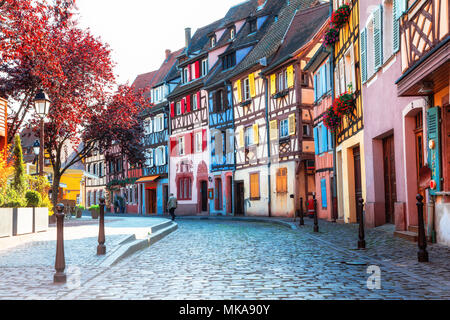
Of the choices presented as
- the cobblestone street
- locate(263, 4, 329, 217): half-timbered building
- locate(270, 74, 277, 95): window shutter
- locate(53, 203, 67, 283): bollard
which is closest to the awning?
locate(263, 4, 329, 217): half-timbered building

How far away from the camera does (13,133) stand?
22.6 m

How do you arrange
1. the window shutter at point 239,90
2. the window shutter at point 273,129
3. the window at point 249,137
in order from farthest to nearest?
the window shutter at point 239,90 → the window at point 249,137 → the window shutter at point 273,129

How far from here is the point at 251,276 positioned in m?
7.81

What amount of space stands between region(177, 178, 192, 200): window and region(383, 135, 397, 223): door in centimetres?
2740

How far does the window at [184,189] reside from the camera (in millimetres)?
43750

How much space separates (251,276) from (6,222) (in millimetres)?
9461

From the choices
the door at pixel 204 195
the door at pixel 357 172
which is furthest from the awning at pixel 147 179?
the door at pixel 357 172

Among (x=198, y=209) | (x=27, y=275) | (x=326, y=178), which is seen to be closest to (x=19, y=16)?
(x=27, y=275)

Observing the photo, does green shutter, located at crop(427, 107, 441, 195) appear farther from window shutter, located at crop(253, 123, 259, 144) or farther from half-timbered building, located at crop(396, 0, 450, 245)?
window shutter, located at crop(253, 123, 259, 144)

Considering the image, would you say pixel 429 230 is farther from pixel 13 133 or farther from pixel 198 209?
pixel 198 209

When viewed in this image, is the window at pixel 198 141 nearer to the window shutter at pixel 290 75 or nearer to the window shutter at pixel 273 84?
the window shutter at pixel 273 84

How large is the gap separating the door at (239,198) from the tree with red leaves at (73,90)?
378 inches

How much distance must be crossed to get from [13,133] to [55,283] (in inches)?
654

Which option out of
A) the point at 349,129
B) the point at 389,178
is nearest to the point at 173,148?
the point at 349,129
